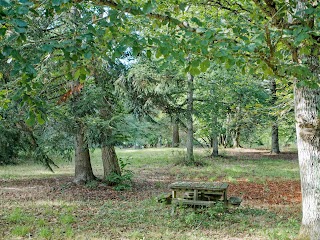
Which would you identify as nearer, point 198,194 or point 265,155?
point 198,194

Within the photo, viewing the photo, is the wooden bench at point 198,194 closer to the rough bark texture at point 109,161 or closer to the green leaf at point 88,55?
the rough bark texture at point 109,161

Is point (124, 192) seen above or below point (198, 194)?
below

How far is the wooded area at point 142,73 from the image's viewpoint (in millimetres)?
2762

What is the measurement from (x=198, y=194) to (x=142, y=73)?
483 cm

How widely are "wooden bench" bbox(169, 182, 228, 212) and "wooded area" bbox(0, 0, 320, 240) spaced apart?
2177mm

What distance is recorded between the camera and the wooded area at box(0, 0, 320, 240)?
2.76m

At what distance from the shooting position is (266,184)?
37.8 ft

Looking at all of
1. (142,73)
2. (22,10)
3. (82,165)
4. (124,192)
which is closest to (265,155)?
(142,73)

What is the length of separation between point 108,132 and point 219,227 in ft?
16.3

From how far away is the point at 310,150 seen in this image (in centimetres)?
500

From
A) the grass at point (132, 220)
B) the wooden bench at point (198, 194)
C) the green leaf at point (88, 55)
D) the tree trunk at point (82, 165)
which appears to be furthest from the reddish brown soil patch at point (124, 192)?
the green leaf at point (88, 55)

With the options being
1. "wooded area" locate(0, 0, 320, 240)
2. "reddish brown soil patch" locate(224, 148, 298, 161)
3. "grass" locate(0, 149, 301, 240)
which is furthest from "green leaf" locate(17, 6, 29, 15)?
"reddish brown soil patch" locate(224, 148, 298, 161)

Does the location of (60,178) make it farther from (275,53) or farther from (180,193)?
(275,53)

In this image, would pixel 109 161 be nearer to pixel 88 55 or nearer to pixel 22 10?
pixel 88 55
